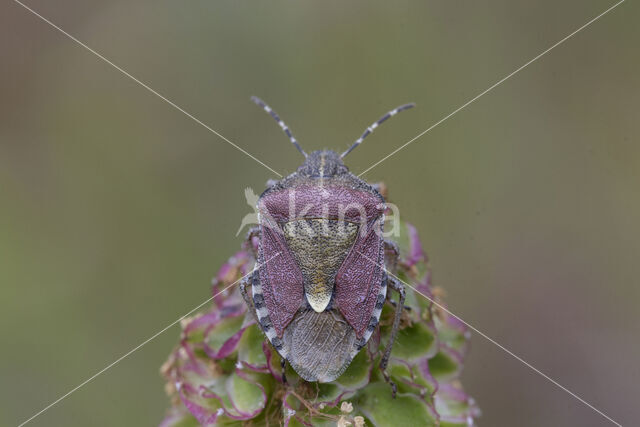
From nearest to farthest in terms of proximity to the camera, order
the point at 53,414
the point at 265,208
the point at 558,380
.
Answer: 1. the point at 265,208
2. the point at 53,414
3. the point at 558,380

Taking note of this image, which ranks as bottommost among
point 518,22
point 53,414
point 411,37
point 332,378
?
point 53,414

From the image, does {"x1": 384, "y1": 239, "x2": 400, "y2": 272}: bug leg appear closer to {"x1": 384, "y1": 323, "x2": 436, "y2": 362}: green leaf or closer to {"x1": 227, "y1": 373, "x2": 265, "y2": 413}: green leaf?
{"x1": 384, "y1": 323, "x2": 436, "y2": 362}: green leaf

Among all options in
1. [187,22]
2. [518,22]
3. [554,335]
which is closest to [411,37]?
[518,22]

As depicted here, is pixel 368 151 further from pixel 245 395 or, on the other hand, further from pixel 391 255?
pixel 245 395

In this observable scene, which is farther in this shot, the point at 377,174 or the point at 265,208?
the point at 377,174

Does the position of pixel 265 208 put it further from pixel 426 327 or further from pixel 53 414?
pixel 53 414
